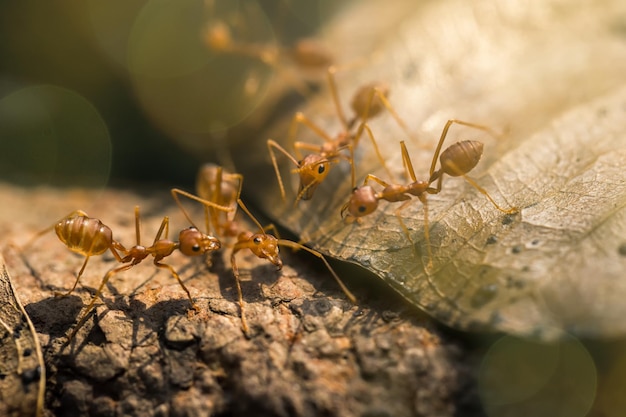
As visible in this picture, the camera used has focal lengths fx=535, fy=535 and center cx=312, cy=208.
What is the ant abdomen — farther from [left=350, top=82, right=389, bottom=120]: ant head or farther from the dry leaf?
[left=350, top=82, right=389, bottom=120]: ant head

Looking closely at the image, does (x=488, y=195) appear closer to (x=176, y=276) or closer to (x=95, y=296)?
(x=176, y=276)

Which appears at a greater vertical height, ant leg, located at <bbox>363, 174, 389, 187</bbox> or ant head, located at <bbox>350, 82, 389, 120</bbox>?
ant head, located at <bbox>350, 82, 389, 120</bbox>

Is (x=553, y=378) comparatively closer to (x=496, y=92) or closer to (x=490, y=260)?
(x=490, y=260)

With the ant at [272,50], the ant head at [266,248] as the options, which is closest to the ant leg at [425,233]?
the ant head at [266,248]

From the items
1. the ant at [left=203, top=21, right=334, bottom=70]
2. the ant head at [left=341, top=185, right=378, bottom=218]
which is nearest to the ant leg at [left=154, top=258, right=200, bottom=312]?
the ant head at [left=341, top=185, right=378, bottom=218]

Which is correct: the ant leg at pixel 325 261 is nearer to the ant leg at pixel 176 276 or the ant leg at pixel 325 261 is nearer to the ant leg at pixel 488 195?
the ant leg at pixel 176 276

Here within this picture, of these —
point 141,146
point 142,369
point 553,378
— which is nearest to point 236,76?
point 141,146

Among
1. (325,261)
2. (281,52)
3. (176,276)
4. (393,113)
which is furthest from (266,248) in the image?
(281,52)
